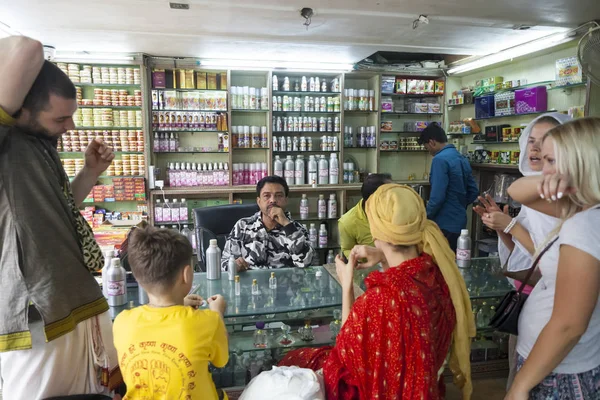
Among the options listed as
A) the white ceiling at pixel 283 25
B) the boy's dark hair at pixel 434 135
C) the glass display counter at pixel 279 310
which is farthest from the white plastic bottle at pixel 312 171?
the glass display counter at pixel 279 310

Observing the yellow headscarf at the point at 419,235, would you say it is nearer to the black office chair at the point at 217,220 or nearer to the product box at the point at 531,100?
the black office chair at the point at 217,220

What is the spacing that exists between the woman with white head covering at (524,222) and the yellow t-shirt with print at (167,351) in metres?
1.26

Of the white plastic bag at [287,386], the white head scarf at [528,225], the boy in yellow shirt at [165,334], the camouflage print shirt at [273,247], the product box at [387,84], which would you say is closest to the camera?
the boy in yellow shirt at [165,334]

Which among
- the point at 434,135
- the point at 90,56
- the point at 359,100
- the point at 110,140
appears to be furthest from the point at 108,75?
the point at 434,135

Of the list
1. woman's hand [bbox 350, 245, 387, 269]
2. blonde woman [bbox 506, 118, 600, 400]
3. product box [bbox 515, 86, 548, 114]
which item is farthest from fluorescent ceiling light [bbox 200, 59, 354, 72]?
blonde woman [bbox 506, 118, 600, 400]

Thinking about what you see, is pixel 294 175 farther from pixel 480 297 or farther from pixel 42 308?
pixel 42 308

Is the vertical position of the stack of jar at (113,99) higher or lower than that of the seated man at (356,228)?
higher

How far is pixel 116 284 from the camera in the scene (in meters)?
1.85

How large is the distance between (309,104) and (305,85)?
0.23m

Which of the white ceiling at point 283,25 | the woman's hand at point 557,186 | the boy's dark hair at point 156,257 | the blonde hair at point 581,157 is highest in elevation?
the white ceiling at point 283,25

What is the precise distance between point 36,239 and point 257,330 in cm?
109

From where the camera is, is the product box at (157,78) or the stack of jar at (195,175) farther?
the stack of jar at (195,175)

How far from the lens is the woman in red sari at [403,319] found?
1.26 m

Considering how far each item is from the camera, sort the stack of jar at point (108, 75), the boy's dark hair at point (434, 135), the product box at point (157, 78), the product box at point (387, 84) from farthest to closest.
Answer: the product box at point (387, 84) → the product box at point (157, 78) → the stack of jar at point (108, 75) → the boy's dark hair at point (434, 135)
